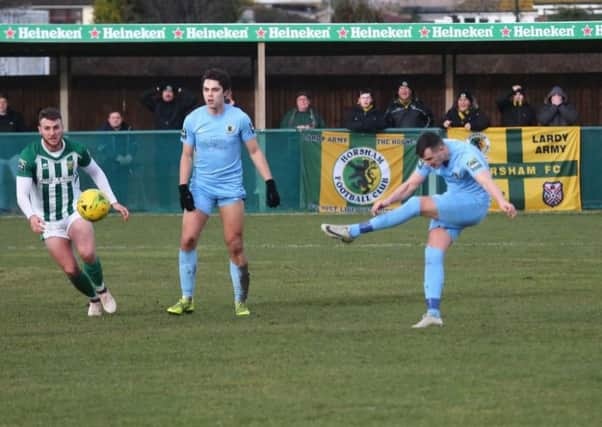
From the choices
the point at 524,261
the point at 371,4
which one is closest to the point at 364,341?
the point at 524,261

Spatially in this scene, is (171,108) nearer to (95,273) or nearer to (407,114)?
(407,114)

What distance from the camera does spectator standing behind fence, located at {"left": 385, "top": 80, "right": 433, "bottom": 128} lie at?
905 inches

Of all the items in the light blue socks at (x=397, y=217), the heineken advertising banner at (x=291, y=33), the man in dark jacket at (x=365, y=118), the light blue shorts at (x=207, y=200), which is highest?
the heineken advertising banner at (x=291, y=33)

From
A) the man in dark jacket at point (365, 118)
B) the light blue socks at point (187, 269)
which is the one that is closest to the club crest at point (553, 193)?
the man in dark jacket at point (365, 118)

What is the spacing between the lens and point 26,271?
15258 mm

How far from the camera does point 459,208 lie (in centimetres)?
1023

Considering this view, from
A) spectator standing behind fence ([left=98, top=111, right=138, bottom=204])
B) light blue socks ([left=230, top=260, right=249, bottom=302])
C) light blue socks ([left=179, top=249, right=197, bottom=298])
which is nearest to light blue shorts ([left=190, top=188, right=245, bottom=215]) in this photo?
light blue socks ([left=179, top=249, right=197, bottom=298])

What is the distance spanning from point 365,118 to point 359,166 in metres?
0.77

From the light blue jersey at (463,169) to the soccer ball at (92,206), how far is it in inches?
99.2

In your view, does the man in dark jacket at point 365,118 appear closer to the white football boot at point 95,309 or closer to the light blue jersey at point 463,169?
the white football boot at point 95,309

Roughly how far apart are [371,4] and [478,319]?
2179 inches

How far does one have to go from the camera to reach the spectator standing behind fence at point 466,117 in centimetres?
2250

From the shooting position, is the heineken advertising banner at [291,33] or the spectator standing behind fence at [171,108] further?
the heineken advertising banner at [291,33]

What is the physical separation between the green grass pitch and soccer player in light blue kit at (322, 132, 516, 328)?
456 millimetres
